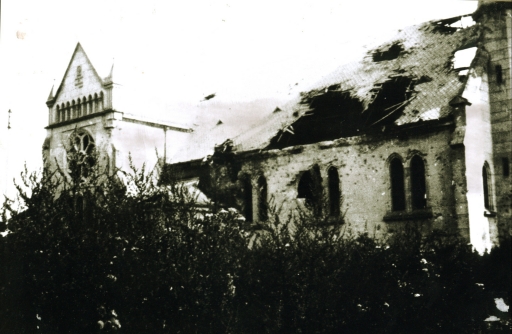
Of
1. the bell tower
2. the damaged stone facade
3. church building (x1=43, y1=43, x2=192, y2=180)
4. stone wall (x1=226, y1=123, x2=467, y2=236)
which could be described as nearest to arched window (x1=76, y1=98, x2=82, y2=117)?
church building (x1=43, y1=43, x2=192, y2=180)

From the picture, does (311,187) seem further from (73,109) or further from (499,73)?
(73,109)

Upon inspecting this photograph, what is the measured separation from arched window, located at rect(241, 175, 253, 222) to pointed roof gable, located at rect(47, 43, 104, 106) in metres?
3.97

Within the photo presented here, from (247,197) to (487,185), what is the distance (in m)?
5.12

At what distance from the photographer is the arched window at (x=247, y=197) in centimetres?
1248

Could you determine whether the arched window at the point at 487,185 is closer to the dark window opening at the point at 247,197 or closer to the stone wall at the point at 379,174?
the stone wall at the point at 379,174

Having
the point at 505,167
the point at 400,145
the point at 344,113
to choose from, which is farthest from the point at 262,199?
the point at 505,167

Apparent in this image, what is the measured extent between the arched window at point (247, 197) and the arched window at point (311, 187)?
3.65ft

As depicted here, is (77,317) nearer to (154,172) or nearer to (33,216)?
(33,216)

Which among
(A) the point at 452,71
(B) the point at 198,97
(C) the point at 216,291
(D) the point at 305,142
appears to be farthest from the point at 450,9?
(C) the point at 216,291

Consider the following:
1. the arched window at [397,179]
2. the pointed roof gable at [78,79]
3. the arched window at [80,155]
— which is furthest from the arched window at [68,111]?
the arched window at [397,179]

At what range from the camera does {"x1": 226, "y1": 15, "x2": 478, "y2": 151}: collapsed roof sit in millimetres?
10875

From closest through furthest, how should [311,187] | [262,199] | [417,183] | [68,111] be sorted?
[417,183]
[311,187]
[262,199]
[68,111]

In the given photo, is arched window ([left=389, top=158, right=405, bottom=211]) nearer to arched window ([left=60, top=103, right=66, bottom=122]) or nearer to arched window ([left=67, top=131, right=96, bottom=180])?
arched window ([left=67, top=131, right=96, bottom=180])

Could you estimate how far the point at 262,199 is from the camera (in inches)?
502
